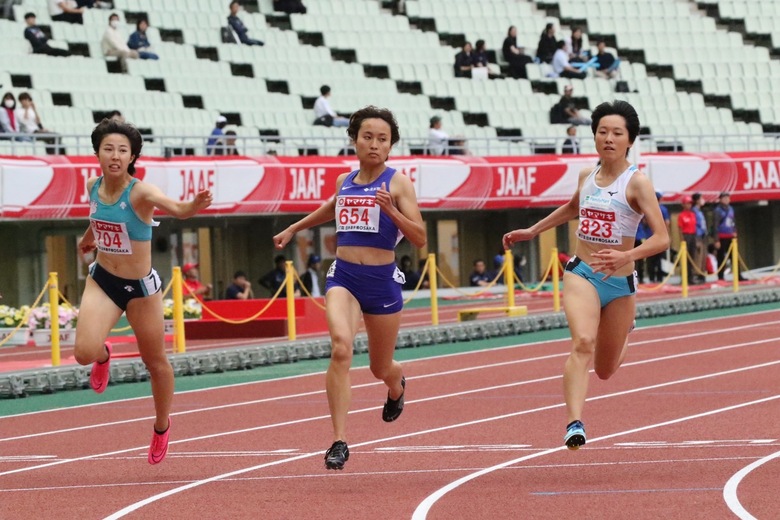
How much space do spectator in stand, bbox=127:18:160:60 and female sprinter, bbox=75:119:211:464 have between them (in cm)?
2146

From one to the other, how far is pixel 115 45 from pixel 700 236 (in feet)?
37.6

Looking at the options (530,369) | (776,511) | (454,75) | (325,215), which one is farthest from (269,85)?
(776,511)

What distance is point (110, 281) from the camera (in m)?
9.72

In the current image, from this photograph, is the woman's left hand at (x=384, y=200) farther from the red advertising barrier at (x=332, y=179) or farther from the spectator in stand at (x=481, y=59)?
the spectator in stand at (x=481, y=59)

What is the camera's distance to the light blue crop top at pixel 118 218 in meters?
9.59

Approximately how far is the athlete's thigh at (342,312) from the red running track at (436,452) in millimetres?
841

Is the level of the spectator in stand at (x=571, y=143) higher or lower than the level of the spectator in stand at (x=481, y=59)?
lower

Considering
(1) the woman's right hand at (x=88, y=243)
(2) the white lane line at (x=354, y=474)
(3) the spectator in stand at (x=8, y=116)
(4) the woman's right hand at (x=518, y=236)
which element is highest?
(3) the spectator in stand at (x=8, y=116)

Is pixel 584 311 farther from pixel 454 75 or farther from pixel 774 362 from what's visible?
pixel 454 75

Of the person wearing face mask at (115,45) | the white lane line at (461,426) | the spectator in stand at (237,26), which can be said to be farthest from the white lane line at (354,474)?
the spectator in stand at (237,26)

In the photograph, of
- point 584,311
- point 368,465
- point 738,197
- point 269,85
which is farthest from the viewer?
point 738,197

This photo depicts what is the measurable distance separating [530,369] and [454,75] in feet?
64.4

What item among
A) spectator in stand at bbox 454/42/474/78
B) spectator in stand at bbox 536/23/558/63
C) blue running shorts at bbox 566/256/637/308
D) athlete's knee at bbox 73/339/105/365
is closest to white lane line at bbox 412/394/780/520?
blue running shorts at bbox 566/256/637/308

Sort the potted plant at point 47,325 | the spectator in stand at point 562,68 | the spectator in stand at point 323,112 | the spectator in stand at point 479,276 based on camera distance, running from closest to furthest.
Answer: the potted plant at point 47,325, the spectator in stand at point 323,112, the spectator in stand at point 479,276, the spectator in stand at point 562,68
